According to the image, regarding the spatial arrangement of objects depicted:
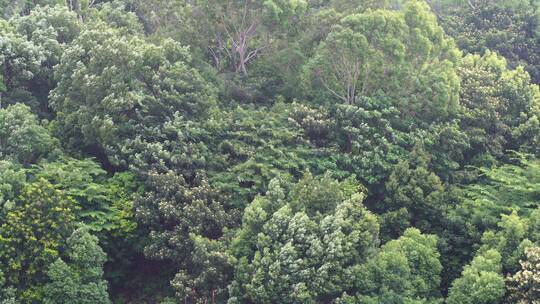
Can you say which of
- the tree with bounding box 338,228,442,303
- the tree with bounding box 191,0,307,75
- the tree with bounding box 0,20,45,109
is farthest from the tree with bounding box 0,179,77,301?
the tree with bounding box 191,0,307,75

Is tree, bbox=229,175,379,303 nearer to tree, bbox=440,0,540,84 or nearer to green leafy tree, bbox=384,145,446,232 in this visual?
green leafy tree, bbox=384,145,446,232

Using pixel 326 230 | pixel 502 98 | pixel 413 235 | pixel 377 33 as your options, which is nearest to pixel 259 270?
pixel 326 230

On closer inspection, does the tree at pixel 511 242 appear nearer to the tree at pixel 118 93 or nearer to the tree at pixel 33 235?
the tree at pixel 118 93

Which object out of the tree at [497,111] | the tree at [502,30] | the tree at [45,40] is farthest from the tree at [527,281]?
the tree at [502,30]

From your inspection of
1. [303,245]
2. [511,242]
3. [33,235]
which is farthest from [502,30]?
[33,235]

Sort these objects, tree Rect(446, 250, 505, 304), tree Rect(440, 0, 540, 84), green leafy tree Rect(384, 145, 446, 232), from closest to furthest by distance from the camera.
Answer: tree Rect(446, 250, 505, 304)
green leafy tree Rect(384, 145, 446, 232)
tree Rect(440, 0, 540, 84)

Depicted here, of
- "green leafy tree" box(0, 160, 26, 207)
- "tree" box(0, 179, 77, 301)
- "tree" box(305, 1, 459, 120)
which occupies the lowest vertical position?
"tree" box(0, 179, 77, 301)

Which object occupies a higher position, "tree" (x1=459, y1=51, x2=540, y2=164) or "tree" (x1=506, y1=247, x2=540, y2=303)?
"tree" (x1=459, y1=51, x2=540, y2=164)
